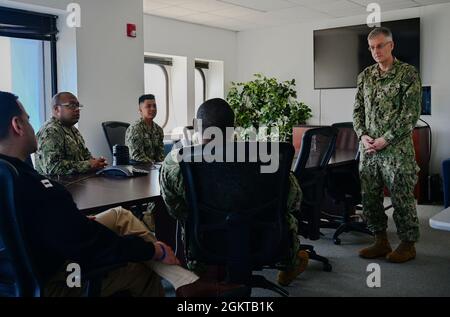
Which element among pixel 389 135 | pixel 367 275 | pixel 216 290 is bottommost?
pixel 367 275

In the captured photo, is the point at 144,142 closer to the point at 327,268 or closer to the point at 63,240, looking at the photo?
the point at 327,268

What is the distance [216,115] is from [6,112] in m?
0.91

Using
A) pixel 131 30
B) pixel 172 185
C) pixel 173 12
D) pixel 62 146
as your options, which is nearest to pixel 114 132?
pixel 131 30

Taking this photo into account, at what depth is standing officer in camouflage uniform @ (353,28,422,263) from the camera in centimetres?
343

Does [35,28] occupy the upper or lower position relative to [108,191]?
upper

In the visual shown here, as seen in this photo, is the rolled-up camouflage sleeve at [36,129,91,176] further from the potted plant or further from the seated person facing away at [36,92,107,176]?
the potted plant

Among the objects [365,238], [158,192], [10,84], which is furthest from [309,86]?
[158,192]

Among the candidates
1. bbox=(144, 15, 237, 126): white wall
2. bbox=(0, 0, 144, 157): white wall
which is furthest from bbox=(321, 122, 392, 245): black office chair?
bbox=(144, 15, 237, 126): white wall

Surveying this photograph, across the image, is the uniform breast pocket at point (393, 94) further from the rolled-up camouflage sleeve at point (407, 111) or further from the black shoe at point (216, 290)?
the black shoe at point (216, 290)

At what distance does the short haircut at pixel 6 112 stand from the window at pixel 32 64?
114 inches

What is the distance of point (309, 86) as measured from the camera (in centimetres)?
740

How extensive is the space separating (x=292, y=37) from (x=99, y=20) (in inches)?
145

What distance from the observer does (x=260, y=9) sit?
639 cm

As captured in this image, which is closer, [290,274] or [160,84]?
[290,274]
